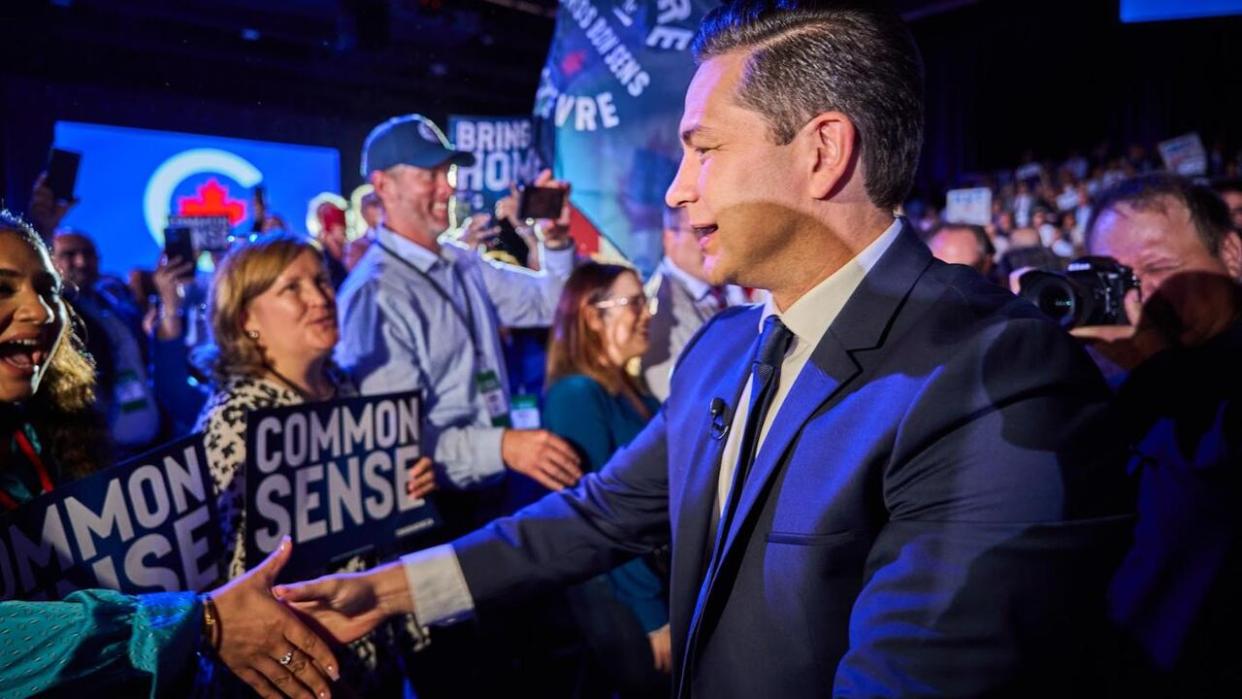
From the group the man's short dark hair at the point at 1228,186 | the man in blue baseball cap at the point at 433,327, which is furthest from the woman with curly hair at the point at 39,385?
the man's short dark hair at the point at 1228,186

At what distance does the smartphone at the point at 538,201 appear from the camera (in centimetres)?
410

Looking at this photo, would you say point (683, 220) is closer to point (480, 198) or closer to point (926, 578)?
point (480, 198)

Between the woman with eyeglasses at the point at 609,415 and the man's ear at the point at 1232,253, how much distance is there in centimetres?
196

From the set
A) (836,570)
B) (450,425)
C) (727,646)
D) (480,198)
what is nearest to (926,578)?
(836,570)

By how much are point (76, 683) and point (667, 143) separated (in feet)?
10.2

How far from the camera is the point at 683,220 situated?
13.6 ft

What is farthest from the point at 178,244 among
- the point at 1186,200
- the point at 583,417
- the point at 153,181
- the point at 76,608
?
the point at 153,181

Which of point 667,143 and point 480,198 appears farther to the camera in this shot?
point 480,198

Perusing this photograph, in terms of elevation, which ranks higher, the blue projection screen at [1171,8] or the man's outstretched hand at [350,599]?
the blue projection screen at [1171,8]

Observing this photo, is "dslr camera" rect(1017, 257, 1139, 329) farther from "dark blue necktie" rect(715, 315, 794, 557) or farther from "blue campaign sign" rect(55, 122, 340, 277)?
"blue campaign sign" rect(55, 122, 340, 277)

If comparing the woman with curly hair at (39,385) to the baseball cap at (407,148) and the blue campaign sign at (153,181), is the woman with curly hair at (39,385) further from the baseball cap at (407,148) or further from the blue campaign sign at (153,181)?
the blue campaign sign at (153,181)

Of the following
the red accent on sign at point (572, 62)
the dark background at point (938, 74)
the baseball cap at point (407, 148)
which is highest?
the dark background at point (938, 74)

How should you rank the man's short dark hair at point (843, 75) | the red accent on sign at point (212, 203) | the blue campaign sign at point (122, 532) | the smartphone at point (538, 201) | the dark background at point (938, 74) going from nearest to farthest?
the man's short dark hair at point (843, 75) → the blue campaign sign at point (122, 532) → the smartphone at point (538, 201) → the dark background at point (938, 74) → the red accent on sign at point (212, 203)

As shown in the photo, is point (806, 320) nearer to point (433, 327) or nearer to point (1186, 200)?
point (1186, 200)
